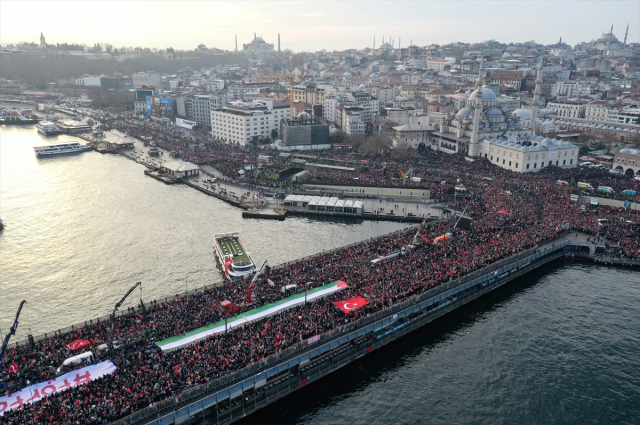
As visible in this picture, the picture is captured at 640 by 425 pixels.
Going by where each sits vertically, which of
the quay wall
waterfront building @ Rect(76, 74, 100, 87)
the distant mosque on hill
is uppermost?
the distant mosque on hill

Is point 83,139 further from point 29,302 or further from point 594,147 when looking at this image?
point 594,147

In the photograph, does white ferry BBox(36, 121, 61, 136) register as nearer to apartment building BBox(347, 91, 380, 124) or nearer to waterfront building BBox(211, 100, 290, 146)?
waterfront building BBox(211, 100, 290, 146)

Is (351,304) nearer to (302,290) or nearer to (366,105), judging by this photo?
(302,290)

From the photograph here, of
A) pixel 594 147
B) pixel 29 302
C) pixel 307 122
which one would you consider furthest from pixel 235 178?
pixel 594 147

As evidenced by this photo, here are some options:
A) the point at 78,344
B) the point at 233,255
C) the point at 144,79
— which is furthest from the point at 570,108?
the point at 144,79

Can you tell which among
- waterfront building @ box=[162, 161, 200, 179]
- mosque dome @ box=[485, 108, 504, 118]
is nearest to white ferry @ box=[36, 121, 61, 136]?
waterfront building @ box=[162, 161, 200, 179]
